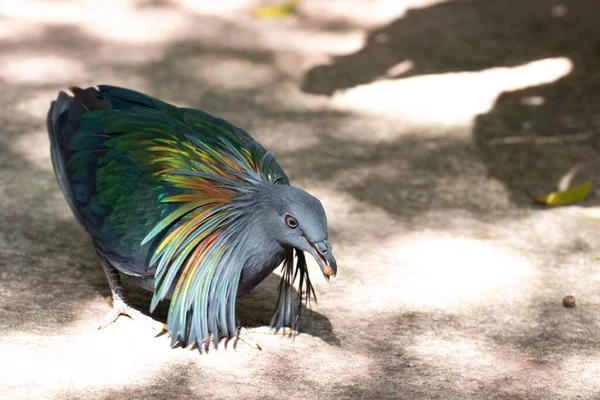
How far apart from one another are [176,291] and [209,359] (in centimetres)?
30

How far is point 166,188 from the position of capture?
11.0ft

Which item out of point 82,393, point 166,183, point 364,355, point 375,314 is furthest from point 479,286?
point 82,393

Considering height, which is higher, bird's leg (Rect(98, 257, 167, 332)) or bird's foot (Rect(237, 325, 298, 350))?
bird's leg (Rect(98, 257, 167, 332))

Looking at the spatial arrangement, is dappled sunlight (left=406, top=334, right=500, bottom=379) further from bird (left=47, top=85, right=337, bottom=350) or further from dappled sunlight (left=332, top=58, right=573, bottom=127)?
dappled sunlight (left=332, top=58, right=573, bottom=127)

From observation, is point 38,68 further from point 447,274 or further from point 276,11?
point 447,274

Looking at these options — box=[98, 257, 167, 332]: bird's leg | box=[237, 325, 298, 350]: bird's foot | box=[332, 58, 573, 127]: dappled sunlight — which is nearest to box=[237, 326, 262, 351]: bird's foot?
box=[237, 325, 298, 350]: bird's foot

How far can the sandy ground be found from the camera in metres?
3.33

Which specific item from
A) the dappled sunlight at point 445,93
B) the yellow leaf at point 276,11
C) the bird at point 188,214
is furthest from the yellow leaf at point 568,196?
the yellow leaf at point 276,11

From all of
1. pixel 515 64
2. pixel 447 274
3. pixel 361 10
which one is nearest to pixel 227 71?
pixel 361 10

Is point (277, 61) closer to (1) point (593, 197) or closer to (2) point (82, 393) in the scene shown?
(1) point (593, 197)

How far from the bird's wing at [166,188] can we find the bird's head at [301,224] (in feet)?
0.58

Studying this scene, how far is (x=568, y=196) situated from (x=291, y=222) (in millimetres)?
→ 2320

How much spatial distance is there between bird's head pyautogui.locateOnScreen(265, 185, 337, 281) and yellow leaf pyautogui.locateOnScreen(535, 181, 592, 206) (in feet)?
7.07

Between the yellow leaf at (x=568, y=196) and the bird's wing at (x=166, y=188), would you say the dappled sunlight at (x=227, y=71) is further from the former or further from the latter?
the bird's wing at (x=166, y=188)
